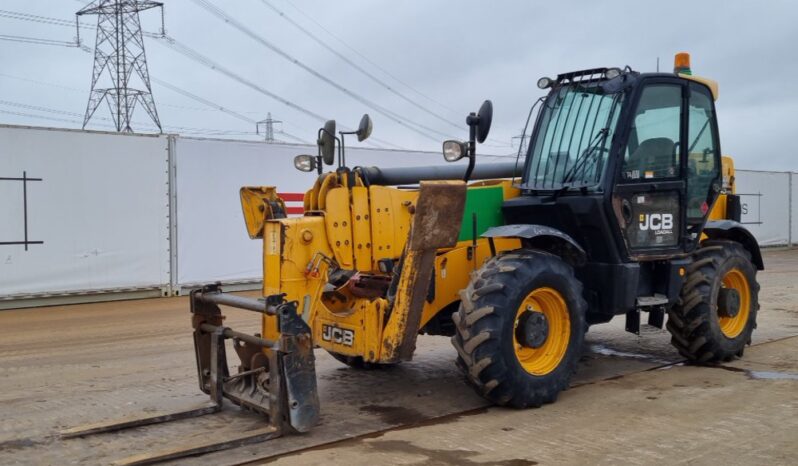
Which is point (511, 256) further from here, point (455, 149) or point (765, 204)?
point (765, 204)

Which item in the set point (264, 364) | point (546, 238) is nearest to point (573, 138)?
point (546, 238)

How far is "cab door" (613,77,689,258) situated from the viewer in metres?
6.41

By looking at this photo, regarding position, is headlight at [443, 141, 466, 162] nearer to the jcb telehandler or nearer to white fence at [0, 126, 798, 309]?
the jcb telehandler

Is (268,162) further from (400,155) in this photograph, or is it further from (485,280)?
(485,280)

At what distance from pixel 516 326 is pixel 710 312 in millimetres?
2340

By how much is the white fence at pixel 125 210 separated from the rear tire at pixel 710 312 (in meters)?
8.63

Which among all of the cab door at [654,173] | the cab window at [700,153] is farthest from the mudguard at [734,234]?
the cab door at [654,173]

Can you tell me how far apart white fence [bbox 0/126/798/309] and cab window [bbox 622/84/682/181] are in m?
8.67

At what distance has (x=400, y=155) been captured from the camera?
52.2ft

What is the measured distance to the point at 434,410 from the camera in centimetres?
567

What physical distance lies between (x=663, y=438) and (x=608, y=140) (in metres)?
2.57

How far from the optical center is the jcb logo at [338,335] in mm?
5605

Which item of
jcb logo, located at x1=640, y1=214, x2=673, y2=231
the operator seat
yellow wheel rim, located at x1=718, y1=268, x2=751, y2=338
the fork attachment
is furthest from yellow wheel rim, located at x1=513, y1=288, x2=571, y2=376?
yellow wheel rim, located at x1=718, y1=268, x2=751, y2=338

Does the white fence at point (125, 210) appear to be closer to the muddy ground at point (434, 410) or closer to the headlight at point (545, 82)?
the muddy ground at point (434, 410)
